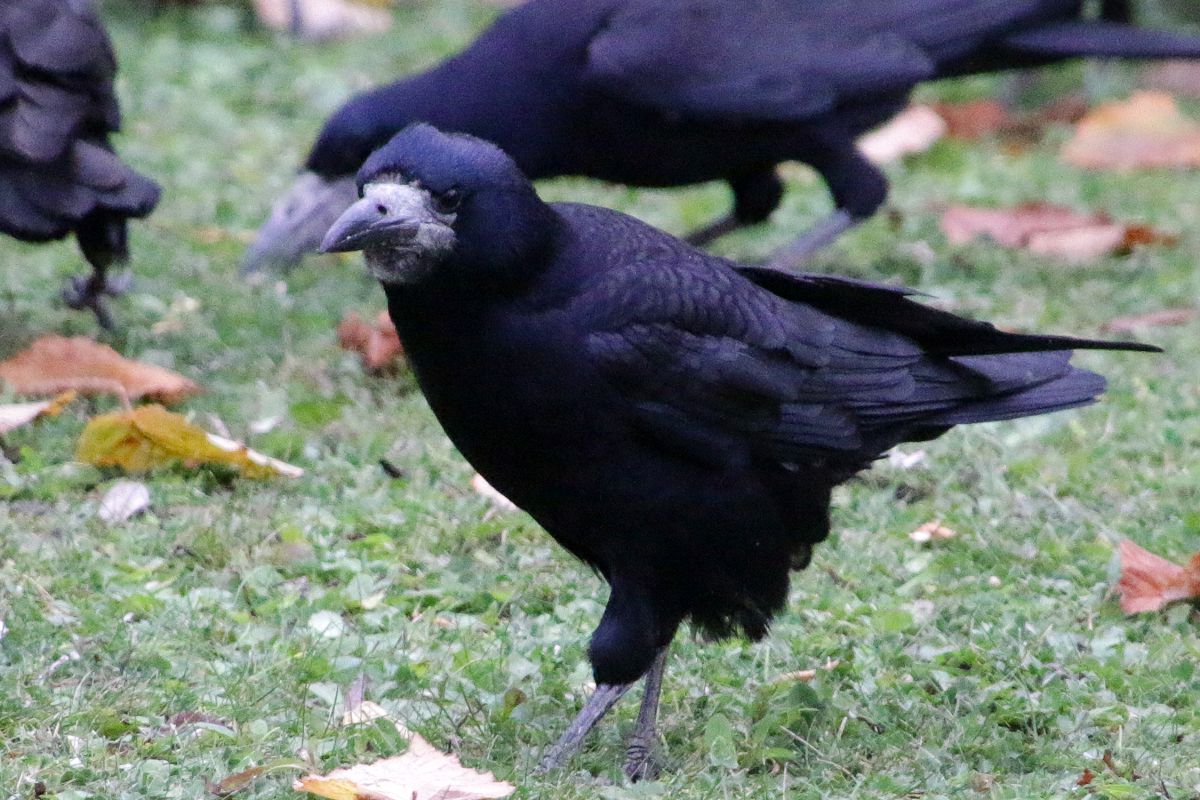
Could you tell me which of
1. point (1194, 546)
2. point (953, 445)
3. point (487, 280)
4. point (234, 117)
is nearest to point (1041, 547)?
point (1194, 546)

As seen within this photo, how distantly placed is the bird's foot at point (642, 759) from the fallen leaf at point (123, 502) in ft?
4.96

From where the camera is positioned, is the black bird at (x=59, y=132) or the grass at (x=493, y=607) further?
the black bird at (x=59, y=132)

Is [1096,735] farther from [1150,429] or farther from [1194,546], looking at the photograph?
[1150,429]

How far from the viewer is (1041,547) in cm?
421

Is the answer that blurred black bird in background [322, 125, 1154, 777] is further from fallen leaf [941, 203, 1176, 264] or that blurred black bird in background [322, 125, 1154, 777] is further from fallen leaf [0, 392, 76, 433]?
fallen leaf [941, 203, 1176, 264]

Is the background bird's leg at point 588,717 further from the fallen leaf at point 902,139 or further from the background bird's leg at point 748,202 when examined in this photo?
the fallen leaf at point 902,139

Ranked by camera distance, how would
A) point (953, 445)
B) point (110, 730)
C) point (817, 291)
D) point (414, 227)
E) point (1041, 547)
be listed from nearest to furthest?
1. point (414, 227)
2. point (110, 730)
3. point (817, 291)
4. point (1041, 547)
5. point (953, 445)

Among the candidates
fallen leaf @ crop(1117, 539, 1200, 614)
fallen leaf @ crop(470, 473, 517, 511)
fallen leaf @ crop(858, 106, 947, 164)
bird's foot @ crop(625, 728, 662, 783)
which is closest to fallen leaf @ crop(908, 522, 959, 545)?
fallen leaf @ crop(1117, 539, 1200, 614)

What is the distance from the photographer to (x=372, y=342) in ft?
17.5

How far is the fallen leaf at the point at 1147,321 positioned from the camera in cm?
582

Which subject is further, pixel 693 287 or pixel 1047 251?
pixel 1047 251

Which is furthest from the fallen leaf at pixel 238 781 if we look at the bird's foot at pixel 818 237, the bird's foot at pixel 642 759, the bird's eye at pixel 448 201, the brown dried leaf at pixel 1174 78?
the brown dried leaf at pixel 1174 78

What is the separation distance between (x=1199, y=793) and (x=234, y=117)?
19.4ft

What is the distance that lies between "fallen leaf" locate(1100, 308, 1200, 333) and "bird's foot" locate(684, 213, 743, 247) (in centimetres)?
149
